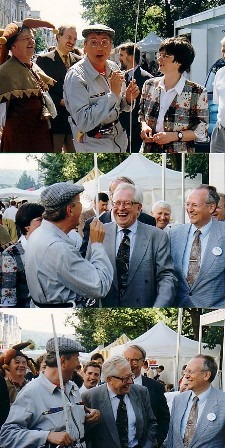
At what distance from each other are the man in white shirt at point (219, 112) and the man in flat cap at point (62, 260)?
27.0 inches

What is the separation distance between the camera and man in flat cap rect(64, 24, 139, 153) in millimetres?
23109

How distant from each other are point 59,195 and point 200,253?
683 mm

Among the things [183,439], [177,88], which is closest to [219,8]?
[177,88]

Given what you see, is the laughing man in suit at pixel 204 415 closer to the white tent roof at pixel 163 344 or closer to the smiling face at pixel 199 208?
the white tent roof at pixel 163 344

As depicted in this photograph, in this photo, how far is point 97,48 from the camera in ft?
75.9

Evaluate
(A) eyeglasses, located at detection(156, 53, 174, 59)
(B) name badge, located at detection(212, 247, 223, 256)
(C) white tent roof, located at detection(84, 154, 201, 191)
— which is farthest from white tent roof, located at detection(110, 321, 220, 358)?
(A) eyeglasses, located at detection(156, 53, 174, 59)

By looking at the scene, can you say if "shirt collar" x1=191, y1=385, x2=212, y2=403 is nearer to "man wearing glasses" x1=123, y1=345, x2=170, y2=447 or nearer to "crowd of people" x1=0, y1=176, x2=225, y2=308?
"man wearing glasses" x1=123, y1=345, x2=170, y2=447

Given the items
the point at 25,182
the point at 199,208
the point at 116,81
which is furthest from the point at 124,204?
the point at 116,81

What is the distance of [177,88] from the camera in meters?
23.1

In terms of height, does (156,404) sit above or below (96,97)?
below

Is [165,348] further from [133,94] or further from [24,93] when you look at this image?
[24,93]

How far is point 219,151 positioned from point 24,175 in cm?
88

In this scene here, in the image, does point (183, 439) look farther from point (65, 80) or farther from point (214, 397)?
point (65, 80)

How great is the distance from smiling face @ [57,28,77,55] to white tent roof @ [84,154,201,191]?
60 centimetres
